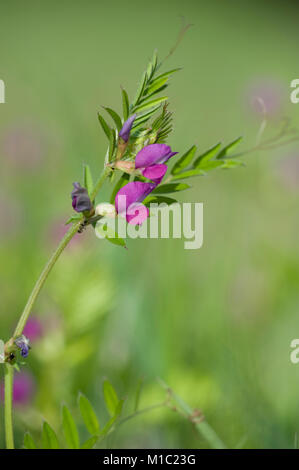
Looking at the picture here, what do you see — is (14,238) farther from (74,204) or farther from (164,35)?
(164,35)

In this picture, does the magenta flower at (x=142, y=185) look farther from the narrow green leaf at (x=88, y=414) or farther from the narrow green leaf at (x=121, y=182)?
the narrow green leaf at (x=88, y=414)

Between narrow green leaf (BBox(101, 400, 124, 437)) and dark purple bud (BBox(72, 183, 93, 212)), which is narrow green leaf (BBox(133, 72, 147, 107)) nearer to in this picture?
dark purple bud (BBox(72, 183, 93, 212))

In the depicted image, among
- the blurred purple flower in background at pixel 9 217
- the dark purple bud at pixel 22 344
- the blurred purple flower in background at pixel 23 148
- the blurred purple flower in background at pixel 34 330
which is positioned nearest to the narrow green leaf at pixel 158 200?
the dark purple bud at pixel 22 344

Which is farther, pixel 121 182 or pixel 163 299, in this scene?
pixel 163 299

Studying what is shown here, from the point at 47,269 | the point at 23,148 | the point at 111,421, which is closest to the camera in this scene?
the point at 47,269

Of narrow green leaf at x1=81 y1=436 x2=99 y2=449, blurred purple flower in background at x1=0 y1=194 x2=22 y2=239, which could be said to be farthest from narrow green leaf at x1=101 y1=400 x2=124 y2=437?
blurred purple flower in background at x1=0 y1=194 x2=22 y2=239

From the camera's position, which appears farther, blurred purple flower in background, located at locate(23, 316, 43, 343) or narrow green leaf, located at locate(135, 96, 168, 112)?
blurred purple flower in background, located at locate(23, 316, 43, 343)

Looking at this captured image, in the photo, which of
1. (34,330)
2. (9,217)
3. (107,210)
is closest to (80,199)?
(107,210)

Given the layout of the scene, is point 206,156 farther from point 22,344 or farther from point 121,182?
point 22,344
